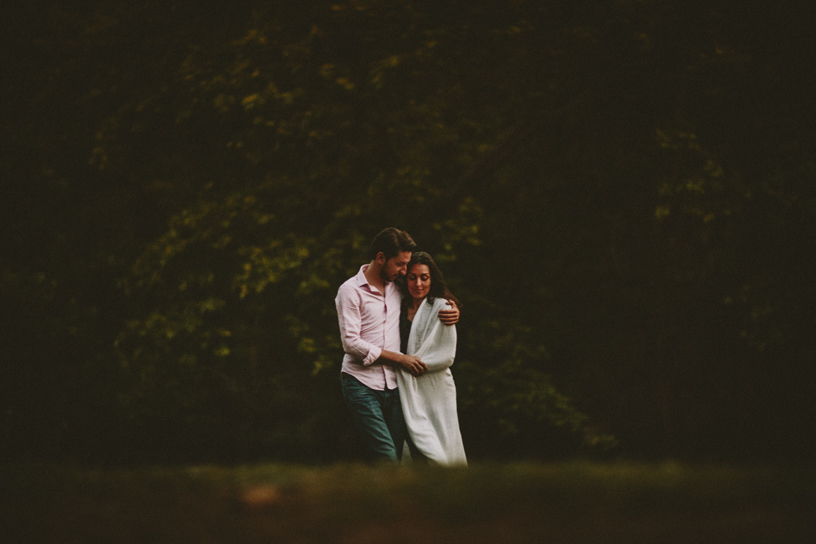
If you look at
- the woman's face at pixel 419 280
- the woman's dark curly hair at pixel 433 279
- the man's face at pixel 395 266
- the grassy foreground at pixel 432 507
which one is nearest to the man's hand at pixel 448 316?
the woman's dark curly hair at pixel 433 279

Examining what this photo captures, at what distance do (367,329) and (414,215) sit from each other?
16.1ft

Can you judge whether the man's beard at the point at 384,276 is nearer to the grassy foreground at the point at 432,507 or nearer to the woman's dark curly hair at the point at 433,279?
the woman's dark curly hair at the point at 433,279

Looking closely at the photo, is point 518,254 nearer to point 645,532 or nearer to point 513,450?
point 513,450

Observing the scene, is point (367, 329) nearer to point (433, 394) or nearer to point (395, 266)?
point (395, 266)

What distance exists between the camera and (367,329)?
216 inches

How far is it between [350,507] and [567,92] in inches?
291

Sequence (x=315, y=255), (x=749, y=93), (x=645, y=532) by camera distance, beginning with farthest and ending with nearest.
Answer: (x=315, y=255) < (x=749, y=93) < (x=645, y=532)

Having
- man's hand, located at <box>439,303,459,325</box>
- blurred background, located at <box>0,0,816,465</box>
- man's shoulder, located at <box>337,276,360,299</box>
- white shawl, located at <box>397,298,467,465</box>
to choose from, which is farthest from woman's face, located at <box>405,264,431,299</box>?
blurred background, located at <box>0,0,816,465</box>

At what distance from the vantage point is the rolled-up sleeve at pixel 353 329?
5.26 metres

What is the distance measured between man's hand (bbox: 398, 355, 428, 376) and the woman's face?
1.59 ft

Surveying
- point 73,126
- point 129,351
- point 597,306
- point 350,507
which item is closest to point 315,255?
point 129,351

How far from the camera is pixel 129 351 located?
10.4m

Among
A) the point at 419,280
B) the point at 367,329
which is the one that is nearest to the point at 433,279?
the point at 419,280

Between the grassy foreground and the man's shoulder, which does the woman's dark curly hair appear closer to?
the man's shoulder
